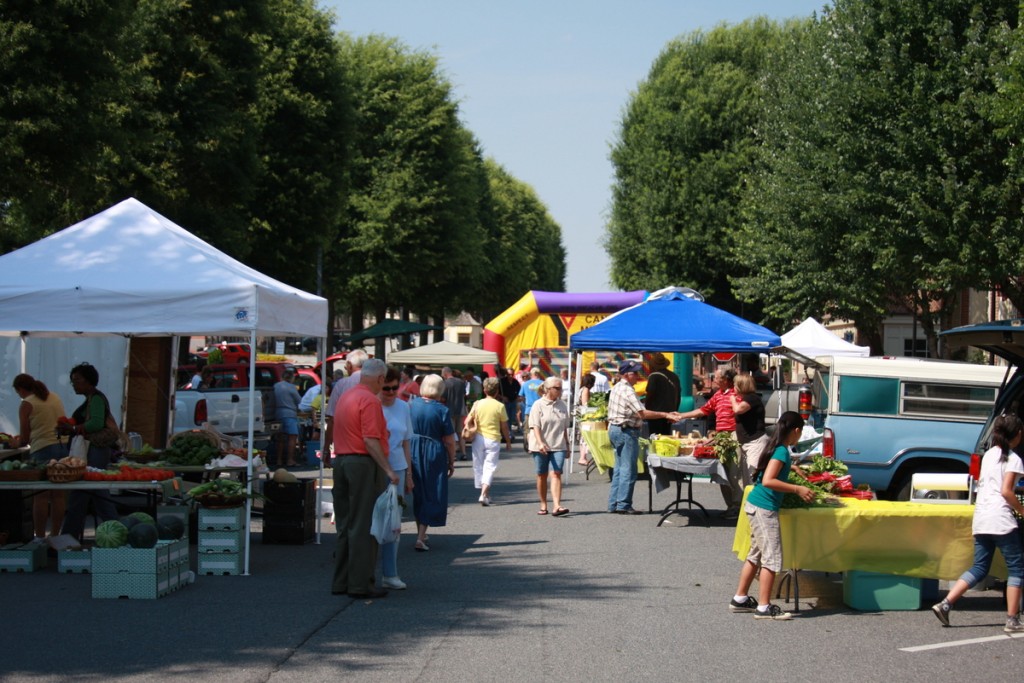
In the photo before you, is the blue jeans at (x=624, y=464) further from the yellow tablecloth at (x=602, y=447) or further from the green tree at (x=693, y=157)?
the green tree at (x=693, y=157)

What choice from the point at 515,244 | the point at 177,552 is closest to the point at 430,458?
the point at 177,552

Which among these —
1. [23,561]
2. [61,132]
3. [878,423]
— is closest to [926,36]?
[878,423]

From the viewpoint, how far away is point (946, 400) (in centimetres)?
1425

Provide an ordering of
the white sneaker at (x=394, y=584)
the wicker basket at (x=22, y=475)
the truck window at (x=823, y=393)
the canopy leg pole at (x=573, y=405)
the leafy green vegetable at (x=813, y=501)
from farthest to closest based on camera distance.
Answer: the canopy leg pole at (x=573, y=405), the truck window at (x=823, y=393), the wicker basket at (x=22, y=475), the white sneaker at (x=394, y=584), the leafy green vegetable at (x=813, y=501)

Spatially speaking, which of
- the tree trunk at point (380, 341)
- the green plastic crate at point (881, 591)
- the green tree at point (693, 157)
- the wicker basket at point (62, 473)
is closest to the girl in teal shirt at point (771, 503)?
the green plastic crate at point (881, 591)

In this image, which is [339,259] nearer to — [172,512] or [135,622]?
[172,512]

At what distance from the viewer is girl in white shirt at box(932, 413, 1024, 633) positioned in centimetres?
838

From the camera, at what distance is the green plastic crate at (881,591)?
9.16 metres

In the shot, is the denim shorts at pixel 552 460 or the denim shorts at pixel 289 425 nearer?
the denim shorts at pixel 552 460

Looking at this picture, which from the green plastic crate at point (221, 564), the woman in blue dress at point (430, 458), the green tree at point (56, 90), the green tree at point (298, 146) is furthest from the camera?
the green tree at point (298, 146)

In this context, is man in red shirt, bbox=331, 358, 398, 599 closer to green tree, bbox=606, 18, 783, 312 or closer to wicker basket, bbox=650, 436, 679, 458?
wicker basket, bbox=650, 436, 679, 458

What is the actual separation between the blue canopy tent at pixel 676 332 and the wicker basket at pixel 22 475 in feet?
28.4

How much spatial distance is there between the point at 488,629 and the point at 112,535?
3211mm

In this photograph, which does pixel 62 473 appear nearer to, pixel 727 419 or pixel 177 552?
pixel 177 552
